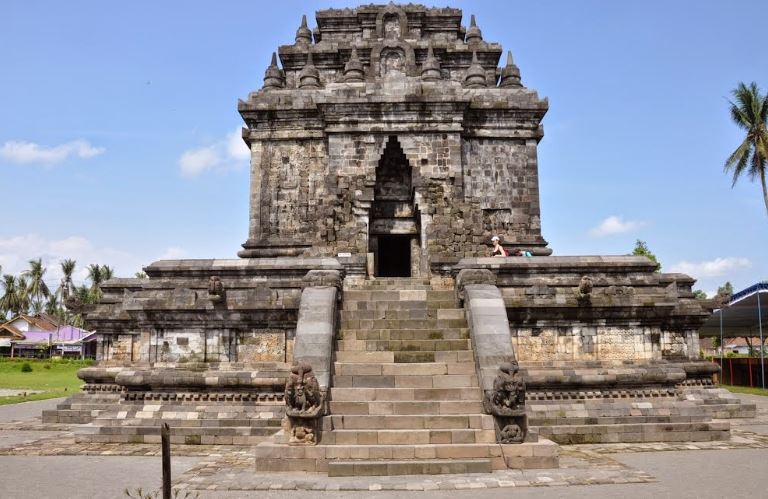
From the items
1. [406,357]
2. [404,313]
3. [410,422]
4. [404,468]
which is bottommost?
[404,468]

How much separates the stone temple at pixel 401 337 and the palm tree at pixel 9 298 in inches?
2633

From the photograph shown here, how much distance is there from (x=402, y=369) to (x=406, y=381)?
337mm

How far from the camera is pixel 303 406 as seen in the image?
903cm

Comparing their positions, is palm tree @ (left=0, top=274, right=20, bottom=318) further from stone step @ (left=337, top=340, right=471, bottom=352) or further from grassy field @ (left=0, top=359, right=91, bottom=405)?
stone step @ (left=337, top=340, right=471, bottom=352)

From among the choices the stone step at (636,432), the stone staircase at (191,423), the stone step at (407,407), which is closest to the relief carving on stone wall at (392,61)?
the stone staircase at (191,423)

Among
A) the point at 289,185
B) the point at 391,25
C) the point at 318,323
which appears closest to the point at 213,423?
the point at 318,323

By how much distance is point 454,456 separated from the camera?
29.1 ft

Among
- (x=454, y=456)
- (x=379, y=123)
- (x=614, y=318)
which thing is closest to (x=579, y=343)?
(x=614, y=318)

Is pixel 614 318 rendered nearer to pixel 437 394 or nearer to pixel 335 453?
pixel 437 394

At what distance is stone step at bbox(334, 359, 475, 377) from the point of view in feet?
34.9

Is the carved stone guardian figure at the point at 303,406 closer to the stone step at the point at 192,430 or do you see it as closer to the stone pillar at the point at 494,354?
the stone step at the point at 192,430

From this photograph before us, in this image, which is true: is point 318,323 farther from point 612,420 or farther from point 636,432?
point 636,432

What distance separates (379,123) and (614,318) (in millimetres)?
9650

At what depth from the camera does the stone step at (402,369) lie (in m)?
10.6
